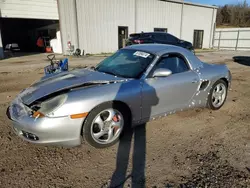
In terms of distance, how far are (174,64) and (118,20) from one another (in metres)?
16.5

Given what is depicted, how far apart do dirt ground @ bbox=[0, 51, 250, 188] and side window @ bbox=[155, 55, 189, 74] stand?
102 centimetres

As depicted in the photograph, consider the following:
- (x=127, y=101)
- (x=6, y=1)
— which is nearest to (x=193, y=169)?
(x=127, y=101)

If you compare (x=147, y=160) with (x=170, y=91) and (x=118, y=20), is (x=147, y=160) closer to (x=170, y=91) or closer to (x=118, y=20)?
(x=170, y=91)

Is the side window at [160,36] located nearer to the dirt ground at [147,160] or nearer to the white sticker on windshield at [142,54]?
the white sticker on windshield at [142,54]

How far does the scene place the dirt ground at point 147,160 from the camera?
2352 mm

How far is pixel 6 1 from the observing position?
14.0 m

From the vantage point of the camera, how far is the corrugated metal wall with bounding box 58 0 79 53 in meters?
15.9

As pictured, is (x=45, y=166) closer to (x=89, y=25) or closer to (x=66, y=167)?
(x=66, y=167)

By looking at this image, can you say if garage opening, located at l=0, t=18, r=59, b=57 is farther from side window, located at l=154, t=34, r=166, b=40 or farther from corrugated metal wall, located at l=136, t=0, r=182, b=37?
side window, located at l=154, t=34, r=166, b=40

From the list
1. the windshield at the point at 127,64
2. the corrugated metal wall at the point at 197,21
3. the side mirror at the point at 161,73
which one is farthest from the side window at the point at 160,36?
the side mirror at the point at 161,73

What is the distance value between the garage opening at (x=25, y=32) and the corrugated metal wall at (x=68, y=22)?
17.3 ft

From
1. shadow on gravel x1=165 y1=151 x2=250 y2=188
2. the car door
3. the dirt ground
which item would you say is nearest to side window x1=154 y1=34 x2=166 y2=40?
the car door

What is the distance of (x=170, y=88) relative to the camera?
3.45 meters

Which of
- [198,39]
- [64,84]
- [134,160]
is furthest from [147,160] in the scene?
[198,39]
